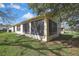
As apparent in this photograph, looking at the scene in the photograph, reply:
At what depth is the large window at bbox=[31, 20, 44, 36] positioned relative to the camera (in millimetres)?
2048

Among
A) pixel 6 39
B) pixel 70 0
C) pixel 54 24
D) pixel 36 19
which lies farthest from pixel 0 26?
pixel 70 0

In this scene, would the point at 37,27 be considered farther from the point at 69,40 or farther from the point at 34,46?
the point at 69,40

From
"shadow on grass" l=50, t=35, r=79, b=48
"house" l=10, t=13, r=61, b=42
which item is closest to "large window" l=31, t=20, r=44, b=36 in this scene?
"house" l=10, t=13, r=61, b=42

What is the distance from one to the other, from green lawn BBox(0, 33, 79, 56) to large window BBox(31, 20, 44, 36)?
0.08 m

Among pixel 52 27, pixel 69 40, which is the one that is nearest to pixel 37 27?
pixel 52 27

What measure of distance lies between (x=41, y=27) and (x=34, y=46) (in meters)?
0.19

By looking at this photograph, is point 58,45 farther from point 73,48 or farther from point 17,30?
point 17,30

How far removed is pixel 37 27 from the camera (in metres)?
2.06

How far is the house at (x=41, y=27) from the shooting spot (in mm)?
2049

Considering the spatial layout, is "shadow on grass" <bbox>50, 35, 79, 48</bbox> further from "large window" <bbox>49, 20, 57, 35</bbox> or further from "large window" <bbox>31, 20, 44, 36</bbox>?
"large window" <bbox>31, 20, 44, 36</bbox>

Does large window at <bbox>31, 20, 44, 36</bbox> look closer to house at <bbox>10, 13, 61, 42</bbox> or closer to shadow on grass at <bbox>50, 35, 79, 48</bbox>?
house at <bbox>10, 13, 61, 42</bbox>

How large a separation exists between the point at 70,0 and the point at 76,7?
9 cm

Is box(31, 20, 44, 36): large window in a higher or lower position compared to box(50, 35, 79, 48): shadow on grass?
higher

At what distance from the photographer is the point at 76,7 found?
2.03m
